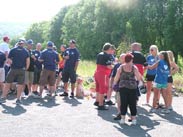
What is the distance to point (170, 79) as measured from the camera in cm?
1243

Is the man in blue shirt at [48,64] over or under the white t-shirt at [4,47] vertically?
under

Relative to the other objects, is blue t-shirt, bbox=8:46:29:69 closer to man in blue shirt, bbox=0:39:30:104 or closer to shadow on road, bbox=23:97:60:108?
man in blue shirt, bbox=0:39:30:104

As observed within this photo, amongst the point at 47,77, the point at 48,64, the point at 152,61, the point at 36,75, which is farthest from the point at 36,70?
the point at 152,61

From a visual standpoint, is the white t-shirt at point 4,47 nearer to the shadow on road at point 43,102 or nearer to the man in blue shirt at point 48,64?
the man in blue shirt at point 48,64

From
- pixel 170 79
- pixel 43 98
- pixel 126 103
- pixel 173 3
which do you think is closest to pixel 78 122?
pixel 126 103

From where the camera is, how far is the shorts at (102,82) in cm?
1220

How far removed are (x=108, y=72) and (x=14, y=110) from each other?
113 inches

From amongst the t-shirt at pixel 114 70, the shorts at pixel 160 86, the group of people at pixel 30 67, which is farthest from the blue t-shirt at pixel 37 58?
the shorts at pixel 160 86

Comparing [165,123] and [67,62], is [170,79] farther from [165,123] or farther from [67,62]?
[67,62]

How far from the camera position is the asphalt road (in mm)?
9117

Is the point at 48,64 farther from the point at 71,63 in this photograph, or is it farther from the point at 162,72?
the point at 162,72

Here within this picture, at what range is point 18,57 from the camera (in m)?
13.1

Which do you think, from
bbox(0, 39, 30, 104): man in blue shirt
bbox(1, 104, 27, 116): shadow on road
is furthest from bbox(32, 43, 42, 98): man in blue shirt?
bbox(1, 104, 27, 116): shadow on road

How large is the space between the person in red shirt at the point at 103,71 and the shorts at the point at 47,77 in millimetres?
2689
